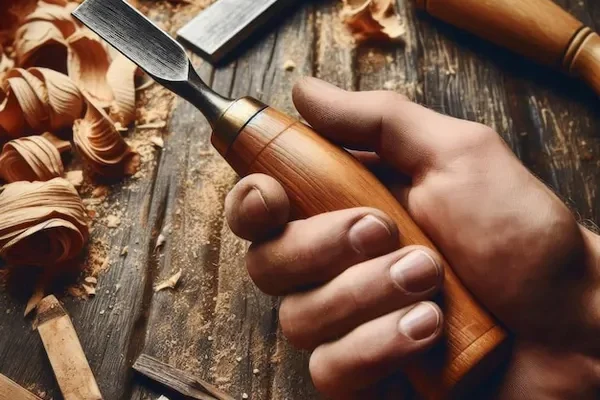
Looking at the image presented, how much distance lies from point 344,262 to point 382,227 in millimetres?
69

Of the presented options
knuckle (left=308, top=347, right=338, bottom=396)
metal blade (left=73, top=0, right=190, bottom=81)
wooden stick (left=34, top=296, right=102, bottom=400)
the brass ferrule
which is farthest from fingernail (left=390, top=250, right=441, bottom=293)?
wooden stick (left=34, top=296, right=102, bottom=400)

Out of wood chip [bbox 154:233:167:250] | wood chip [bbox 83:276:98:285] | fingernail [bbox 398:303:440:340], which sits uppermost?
fingernail [bbox 398:303:440:340]

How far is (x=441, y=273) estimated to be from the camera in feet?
2.36

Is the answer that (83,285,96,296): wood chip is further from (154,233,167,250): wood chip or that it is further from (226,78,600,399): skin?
(226,78,600,399): skin

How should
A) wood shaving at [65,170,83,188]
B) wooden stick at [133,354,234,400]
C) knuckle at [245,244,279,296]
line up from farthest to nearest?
1. wood shaving at [65,170,83,188]
2. wooden stick at [133,354,234,400]
3. knuckle at [245,244,279,296]

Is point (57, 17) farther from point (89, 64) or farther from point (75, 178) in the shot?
point (75, 178)

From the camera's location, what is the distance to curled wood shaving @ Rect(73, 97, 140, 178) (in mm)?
1106

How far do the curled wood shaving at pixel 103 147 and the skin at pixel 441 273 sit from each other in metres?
0.41

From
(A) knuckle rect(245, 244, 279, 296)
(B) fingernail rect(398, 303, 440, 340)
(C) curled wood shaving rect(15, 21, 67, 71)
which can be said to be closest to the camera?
(B) fingernail rect(398, 303, 440, 340)

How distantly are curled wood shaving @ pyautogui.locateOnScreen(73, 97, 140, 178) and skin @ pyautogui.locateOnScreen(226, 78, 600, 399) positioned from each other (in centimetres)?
41

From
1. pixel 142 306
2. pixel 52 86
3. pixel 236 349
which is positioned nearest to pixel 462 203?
pixel 236 349

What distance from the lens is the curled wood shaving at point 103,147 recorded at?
1.11 m

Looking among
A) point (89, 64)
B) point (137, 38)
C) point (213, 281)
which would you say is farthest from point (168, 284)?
point (89, 64)

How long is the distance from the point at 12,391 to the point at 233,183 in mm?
466
